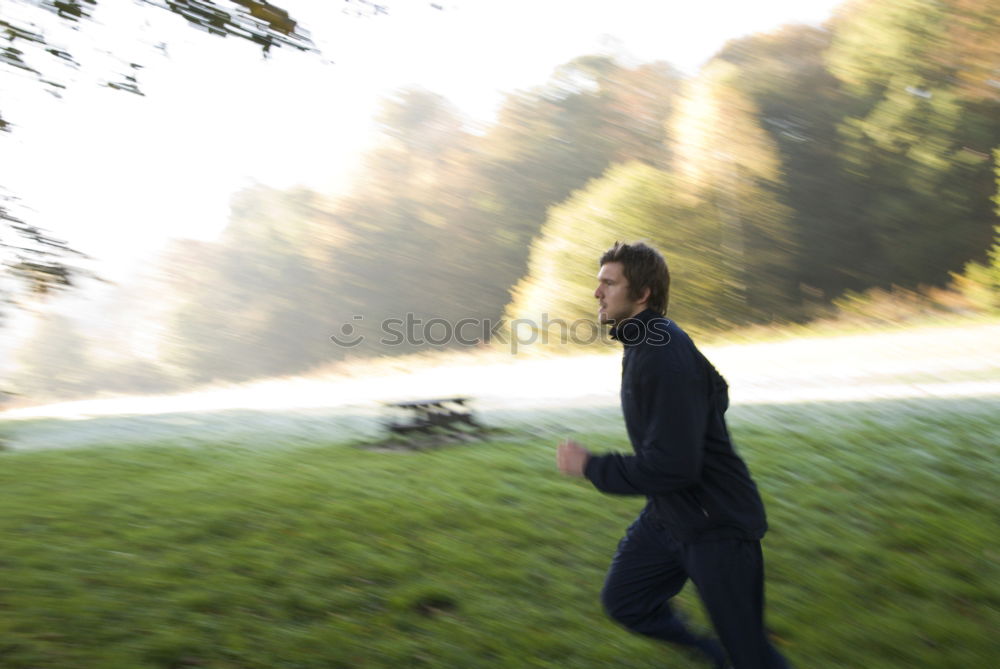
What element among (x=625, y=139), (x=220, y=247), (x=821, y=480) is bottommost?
(x=821, y=480)

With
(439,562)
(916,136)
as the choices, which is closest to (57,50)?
(439,562)

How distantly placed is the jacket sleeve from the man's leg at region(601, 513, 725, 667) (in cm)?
47

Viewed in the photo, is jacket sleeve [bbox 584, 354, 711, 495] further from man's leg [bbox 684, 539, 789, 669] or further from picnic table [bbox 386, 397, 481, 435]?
picnic table [bbox 386, 397, 481, 435]

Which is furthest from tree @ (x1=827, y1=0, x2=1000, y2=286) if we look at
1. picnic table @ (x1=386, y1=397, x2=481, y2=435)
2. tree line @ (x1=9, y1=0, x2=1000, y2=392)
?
picnic table @ (x1=386, y1=397, x2=481, y2=435)

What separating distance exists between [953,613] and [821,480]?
2.72 m

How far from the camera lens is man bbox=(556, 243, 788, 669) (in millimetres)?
2922

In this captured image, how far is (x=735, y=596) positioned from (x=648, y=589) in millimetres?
491

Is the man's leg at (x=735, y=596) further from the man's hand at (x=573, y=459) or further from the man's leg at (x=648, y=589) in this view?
the man's hand at (x=573, y=459)

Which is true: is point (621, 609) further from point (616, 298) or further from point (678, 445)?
point (616, 298)

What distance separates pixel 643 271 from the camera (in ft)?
10.6

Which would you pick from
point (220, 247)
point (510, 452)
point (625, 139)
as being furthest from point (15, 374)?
point (510, 452)

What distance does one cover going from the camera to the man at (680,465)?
2922mm

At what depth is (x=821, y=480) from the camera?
7.65m

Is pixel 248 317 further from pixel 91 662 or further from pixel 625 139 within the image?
pixel 91 662
